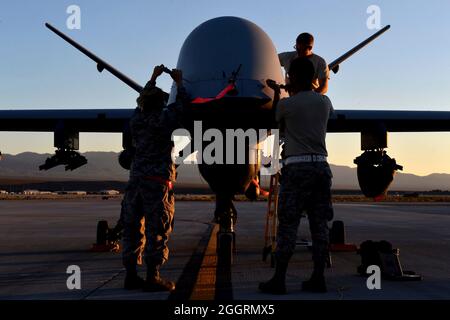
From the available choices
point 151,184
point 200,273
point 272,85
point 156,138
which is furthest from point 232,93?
point 200,273

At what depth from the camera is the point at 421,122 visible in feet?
44.8

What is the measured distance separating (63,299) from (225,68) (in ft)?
12.3

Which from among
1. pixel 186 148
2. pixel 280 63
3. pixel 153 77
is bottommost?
pixel 186 148

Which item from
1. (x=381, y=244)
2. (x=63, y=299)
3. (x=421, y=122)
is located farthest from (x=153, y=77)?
(x=421, y=122)

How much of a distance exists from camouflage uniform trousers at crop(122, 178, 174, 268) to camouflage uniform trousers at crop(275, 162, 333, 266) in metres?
1.18

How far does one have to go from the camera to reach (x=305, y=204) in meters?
5.51

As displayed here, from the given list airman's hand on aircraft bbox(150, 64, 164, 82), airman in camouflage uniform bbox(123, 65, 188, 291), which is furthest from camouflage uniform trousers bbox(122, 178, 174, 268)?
airman's hand on aircraft bbox(150, 64, 164, 82)

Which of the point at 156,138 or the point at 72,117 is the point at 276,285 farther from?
the point at 72,117

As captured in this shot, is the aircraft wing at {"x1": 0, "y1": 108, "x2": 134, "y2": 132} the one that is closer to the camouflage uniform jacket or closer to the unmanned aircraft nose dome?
the unmanned aircraft nose dome

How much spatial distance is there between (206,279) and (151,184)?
1.37 meters

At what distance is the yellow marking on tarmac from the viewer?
5.23m
